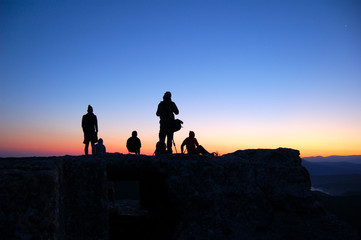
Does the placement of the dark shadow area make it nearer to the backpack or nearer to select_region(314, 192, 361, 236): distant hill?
the backpack

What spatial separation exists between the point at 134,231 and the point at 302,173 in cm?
498

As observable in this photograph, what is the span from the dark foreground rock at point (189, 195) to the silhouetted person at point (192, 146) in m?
0.99

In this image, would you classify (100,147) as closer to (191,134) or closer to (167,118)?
(167,118)

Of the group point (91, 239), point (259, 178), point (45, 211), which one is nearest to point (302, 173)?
point (259, 178)

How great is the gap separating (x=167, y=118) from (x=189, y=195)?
3087mm

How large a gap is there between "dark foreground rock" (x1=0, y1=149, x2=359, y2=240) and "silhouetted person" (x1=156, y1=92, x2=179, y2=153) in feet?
5.71

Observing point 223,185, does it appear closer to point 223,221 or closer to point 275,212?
point 223,221

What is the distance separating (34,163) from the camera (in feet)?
11.0

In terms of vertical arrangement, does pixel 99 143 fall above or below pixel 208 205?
above

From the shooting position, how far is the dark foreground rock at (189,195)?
306 cm

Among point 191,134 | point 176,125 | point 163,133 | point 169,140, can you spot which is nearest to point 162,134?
point 163,133

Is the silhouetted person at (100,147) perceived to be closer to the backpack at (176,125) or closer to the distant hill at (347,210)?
the backpack at (176,125)

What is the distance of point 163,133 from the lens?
23.2ft

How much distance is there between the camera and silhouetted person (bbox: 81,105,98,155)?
8078mm
